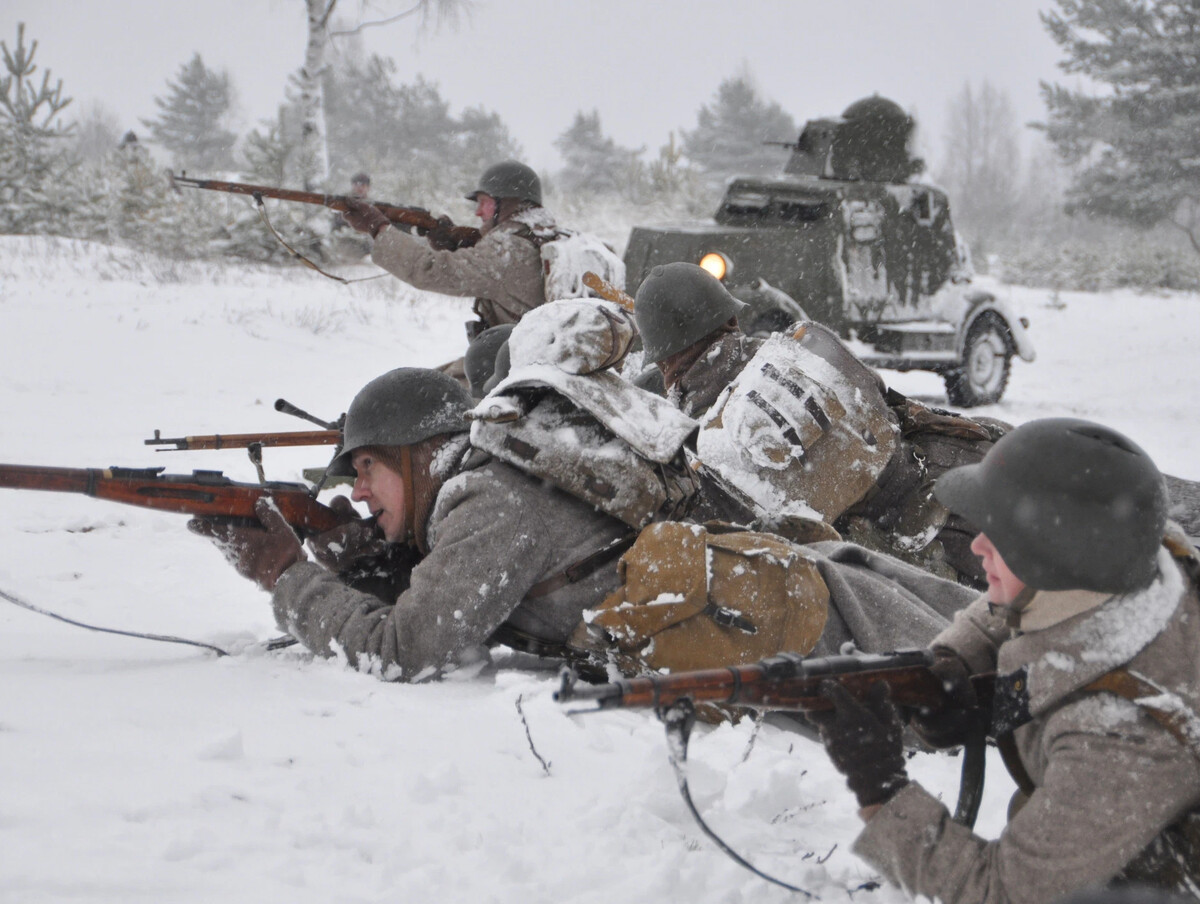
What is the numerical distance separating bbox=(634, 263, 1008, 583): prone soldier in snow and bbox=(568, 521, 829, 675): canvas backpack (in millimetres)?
1162

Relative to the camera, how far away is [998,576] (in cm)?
178

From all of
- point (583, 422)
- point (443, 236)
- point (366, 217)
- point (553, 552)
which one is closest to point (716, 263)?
point (443, 236)

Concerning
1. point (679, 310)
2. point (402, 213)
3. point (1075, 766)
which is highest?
point (402, 213)

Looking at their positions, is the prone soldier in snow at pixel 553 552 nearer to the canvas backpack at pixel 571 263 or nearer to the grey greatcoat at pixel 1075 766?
the grey greatcoat at pixel 1075 766

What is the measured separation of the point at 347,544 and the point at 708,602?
1122mm

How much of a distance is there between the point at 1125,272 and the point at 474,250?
70.5 ft

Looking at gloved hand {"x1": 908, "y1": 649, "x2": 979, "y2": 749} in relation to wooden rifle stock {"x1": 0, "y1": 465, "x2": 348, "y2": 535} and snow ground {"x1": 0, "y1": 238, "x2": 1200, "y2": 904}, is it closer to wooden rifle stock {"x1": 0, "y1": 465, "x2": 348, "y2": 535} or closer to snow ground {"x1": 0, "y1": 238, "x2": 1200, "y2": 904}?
snow ground {"x1": 0, "y1": 238, "x2": 1200, "y2": 904}

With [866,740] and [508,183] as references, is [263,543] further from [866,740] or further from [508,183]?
[508,183]

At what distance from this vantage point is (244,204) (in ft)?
45.5

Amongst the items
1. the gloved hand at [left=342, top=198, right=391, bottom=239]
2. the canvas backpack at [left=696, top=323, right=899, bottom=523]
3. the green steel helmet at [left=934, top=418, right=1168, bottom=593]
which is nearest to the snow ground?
the green steel helmet at [left=934, top=418, right=1168, bottom=593]

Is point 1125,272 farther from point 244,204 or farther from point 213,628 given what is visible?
point 213,628

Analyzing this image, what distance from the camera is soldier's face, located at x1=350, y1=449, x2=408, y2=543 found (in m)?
2.92

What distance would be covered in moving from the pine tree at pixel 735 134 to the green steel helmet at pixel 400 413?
3016cm

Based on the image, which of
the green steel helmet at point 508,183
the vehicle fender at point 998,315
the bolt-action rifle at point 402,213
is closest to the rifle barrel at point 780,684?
the green steel helmet at point 508,183
